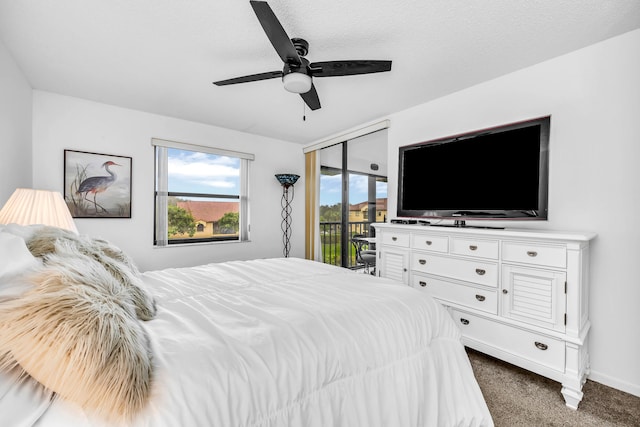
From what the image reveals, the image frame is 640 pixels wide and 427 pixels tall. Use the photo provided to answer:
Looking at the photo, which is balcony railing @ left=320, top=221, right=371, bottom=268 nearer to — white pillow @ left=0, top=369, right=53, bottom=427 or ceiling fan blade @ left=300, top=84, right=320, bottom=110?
ceiling fan blade @ left=300, top=84, right=320, bottom=110

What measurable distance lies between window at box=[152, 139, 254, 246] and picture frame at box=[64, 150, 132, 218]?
0.37m

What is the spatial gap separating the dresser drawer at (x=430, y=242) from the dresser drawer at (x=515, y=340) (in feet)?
1.83

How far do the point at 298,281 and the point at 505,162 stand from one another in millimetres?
2047

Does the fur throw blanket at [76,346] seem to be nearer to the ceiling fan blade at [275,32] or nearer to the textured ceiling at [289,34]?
the ceiling fan blade at [275,32]

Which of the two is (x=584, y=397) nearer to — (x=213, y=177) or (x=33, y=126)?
(x=213, y=177)

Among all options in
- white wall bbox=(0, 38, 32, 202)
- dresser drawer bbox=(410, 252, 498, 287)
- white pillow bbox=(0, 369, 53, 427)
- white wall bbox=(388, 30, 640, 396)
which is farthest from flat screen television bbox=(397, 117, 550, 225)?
white wall bbox=(0, 38, 32, 202)

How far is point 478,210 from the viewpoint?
8.38 feet

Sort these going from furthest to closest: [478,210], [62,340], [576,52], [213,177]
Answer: [213,177], [478,210], [576,52], [62,340]

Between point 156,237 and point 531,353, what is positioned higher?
point 156,237

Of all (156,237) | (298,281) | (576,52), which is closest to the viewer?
(298,281)

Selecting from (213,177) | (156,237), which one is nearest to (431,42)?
(213,177)

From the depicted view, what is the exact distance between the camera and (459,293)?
2.36 m

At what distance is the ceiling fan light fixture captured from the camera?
1780 mm

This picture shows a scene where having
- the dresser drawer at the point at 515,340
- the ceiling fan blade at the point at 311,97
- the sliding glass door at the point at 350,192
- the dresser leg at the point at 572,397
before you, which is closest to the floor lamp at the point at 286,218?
the sliding glass door at the point at 350,192
